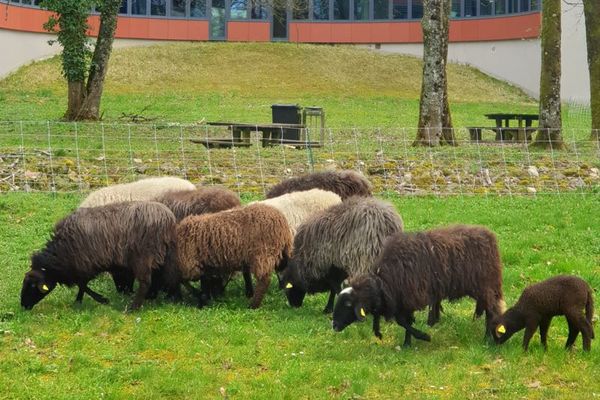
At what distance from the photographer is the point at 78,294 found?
34.7ft

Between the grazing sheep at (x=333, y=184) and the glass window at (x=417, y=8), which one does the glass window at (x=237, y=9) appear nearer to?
the glass window at (x=417, y=8)

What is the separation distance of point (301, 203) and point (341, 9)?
40.5 meters

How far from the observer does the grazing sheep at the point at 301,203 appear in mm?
11258

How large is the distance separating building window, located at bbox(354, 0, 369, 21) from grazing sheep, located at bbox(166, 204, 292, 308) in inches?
1626

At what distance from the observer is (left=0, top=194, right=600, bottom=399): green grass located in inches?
303

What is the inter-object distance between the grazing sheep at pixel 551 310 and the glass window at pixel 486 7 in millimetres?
41774

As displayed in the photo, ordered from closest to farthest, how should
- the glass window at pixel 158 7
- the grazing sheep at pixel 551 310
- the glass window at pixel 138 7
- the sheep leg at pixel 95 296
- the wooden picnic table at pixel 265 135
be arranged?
the grazing sheep at pixel 551 310
the sheep leg at pixel 95 296
the wooden picnic table at pixel 265 135
the glass window at pixel 138 7
the glass window at pixel 158 7

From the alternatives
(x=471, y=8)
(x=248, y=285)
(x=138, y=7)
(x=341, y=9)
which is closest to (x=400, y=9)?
(x=341, y=9)

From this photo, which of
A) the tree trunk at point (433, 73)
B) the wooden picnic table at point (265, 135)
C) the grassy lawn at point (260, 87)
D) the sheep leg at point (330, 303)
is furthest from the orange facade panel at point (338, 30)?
the sheep leg at point (330, 303)

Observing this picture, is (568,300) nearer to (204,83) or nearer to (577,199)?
(577,199)

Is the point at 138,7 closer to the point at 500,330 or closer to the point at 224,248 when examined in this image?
the point at 224,248

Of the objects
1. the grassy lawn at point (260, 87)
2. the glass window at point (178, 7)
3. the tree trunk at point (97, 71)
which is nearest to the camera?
the tree trunk at point (97, 71)

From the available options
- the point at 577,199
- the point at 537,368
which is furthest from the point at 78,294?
the point at 577,199

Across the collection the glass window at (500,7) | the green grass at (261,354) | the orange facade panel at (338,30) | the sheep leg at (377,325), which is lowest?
the green grass at (261,354)
